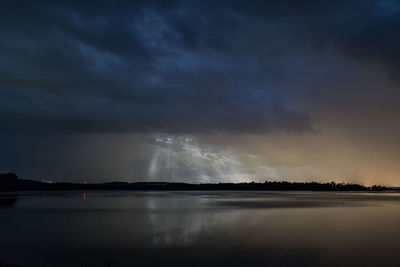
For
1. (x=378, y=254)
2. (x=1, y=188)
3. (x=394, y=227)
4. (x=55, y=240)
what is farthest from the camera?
(x=1, y=188)

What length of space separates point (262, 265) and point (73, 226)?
2151cm

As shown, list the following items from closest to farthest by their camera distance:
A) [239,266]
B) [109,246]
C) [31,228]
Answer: [239,266], [109,246], [31,228]

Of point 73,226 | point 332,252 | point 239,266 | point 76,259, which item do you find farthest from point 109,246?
point 332,252

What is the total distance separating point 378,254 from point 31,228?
2896cm

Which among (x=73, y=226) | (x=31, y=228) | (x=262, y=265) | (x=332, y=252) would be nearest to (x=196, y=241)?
(x=262, y=265)

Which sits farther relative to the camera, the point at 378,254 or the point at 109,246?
the point at 109,246

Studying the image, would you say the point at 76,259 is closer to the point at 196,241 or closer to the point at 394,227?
the point at 196,241

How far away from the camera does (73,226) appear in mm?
31203

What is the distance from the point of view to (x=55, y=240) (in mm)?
23562

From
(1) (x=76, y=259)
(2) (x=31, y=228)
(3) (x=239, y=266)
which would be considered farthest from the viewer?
(2) (x=31, y=228)

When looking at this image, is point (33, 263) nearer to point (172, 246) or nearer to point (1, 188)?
point (172, 246)

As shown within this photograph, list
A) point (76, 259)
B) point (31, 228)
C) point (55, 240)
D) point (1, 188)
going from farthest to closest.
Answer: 1. point (1, 188)
2. point (31, 228)
3. point (55, 240)
4. point (76, 259)

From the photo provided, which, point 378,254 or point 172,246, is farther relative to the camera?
point 172,246

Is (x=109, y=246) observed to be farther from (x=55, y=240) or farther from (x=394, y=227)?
(x=394, y=227)
